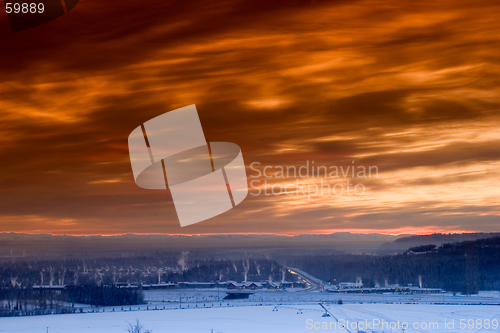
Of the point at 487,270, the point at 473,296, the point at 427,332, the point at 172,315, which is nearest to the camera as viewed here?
the point at 427,332

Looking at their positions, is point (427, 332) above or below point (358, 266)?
below

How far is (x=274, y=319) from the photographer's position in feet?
142

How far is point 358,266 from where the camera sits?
96.7 meters

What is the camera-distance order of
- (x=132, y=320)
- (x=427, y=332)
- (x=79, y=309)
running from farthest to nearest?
(x=79, y=309)
(x=132, y=320)
(x=427, y=332)

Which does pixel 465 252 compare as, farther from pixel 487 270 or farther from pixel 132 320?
pixel 132 320

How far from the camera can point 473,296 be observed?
6550 centimetres

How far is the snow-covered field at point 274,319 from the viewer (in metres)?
38.7

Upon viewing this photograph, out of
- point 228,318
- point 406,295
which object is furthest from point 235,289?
point 228,318

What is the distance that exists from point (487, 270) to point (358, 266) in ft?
86.5

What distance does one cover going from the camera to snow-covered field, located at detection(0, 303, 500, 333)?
1524 inches

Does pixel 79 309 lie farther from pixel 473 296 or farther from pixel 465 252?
pixel 465 252

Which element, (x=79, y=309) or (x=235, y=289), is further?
(x=235, y=289)

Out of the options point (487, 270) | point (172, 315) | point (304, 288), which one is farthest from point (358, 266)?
point (172, 315)

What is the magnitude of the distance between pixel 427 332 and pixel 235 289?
44930 millimetres
